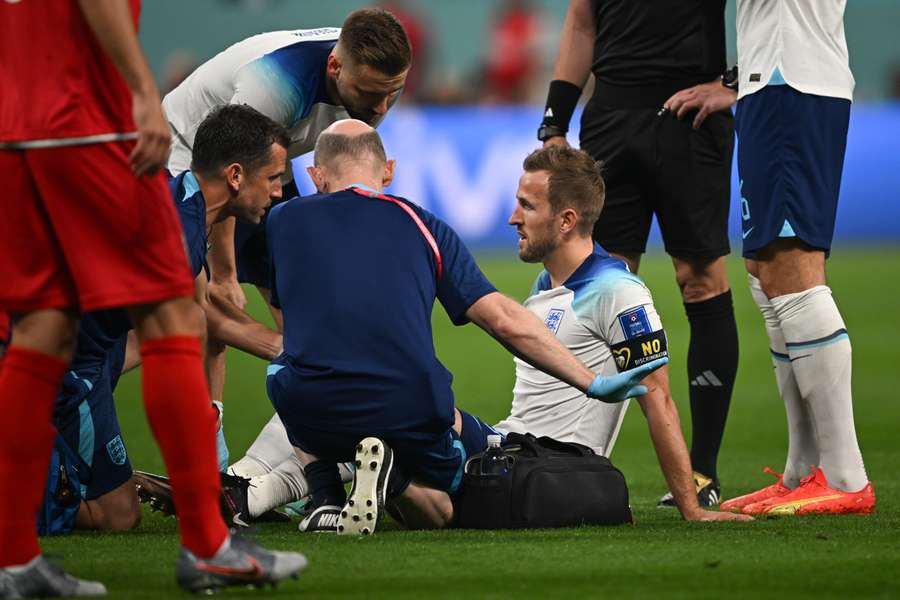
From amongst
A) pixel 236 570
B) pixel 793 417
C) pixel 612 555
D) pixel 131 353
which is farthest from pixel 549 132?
pixel 236 570

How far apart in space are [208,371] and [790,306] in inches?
81.6

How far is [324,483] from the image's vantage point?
446 cm

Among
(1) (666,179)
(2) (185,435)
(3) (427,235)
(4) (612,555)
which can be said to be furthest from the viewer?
(1) (666,179)

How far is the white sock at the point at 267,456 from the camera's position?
493cm

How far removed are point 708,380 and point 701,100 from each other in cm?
103

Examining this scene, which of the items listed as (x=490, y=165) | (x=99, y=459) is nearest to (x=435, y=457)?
(x=99, y=459)

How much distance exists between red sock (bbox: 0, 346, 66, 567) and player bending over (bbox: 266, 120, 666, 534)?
3.43ft

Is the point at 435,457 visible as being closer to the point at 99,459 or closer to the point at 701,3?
the point at 99,459

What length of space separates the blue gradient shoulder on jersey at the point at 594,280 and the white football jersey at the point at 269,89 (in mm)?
1166

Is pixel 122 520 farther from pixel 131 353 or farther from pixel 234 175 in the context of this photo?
pixel 131 353

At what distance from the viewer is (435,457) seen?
428 centimetres

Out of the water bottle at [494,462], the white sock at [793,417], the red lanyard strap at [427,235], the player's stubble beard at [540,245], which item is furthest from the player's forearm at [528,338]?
the white sock at [793,417]

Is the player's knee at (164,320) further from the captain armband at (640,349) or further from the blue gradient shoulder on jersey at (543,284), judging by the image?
the blue gradient shoulder on jersey at (543,284)

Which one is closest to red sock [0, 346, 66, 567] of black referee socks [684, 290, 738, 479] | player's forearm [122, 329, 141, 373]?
player's forearm [122, 329, 141, 373]
